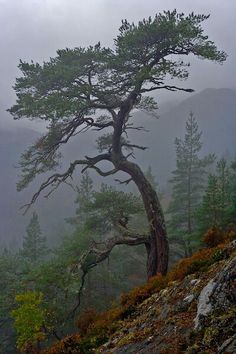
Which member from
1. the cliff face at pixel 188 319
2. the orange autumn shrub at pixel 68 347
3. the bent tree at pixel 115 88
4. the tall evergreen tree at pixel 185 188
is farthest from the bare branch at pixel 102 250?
the tall evergreen tree at pixel 185 188

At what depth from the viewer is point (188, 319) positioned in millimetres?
7172

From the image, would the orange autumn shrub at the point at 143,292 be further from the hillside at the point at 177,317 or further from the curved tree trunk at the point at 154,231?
the curved tree trunk at the point at 154,231

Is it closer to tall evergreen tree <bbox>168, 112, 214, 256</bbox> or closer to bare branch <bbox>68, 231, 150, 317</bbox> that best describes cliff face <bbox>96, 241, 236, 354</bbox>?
bare branch <bbox>68, 231, 150, 317</bbox>

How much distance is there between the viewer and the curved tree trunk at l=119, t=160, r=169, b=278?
15844 millimetres

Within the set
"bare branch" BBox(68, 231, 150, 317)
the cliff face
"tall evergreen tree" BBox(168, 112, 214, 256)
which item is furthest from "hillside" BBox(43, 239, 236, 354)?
"tall evergreen tree" BBox(168, 112, 214, 256)

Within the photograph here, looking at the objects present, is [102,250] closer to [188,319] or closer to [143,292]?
[143,292]

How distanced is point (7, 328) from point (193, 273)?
34659mm

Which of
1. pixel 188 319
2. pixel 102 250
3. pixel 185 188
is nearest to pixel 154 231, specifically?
pixel 102 250

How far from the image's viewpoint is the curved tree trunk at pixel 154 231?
15844mm

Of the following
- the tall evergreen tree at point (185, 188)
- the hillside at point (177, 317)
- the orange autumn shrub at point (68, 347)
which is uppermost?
the tall evergreen tree at point (185, 188)

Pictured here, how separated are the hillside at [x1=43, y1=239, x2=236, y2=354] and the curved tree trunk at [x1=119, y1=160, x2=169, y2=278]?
4.44 metres

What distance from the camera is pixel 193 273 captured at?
9547 mm

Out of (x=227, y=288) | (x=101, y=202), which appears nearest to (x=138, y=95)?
(x=101, y=202)

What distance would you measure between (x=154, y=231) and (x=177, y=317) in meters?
8.81
